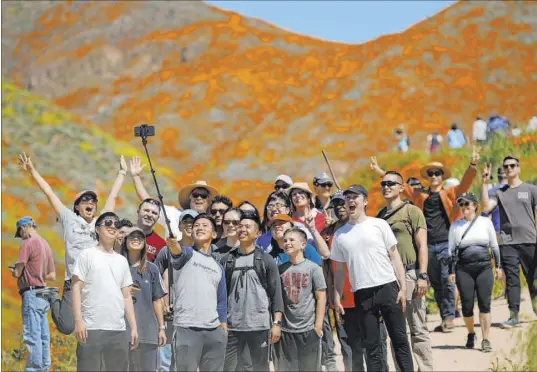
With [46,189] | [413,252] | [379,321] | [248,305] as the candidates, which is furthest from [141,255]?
[413,252]

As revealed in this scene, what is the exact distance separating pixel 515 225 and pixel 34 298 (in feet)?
16.8

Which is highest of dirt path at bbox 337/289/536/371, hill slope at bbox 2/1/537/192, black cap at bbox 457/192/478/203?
hill slope at bbox 2/1/537/192

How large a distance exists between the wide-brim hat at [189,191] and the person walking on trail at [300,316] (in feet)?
4.99

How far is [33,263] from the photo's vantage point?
371 inches

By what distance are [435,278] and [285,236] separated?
11.6ft

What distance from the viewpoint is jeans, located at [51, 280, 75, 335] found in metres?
7.36

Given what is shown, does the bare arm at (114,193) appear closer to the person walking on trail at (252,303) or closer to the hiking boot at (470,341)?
the person walking on trail at (252,303)

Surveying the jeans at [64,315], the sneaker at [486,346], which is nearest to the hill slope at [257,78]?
the sneaker at [486,346]

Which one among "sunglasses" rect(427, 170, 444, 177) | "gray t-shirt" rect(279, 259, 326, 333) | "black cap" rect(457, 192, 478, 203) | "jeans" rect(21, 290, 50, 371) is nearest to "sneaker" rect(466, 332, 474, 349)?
"black cap" rect(457, 192, 478, 203)

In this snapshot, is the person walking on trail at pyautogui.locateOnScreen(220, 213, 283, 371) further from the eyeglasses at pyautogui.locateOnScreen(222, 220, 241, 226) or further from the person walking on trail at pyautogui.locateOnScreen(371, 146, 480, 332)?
the person walking on trail at pyautogui.locateOnScreen(371, 146, 480, 332)

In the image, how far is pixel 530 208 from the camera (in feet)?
34.6

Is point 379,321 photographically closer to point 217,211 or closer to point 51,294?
point 217,211

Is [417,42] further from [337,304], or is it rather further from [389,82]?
[337,304]

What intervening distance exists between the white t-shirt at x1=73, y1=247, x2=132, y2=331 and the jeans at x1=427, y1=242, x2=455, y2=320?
15.4 feet
